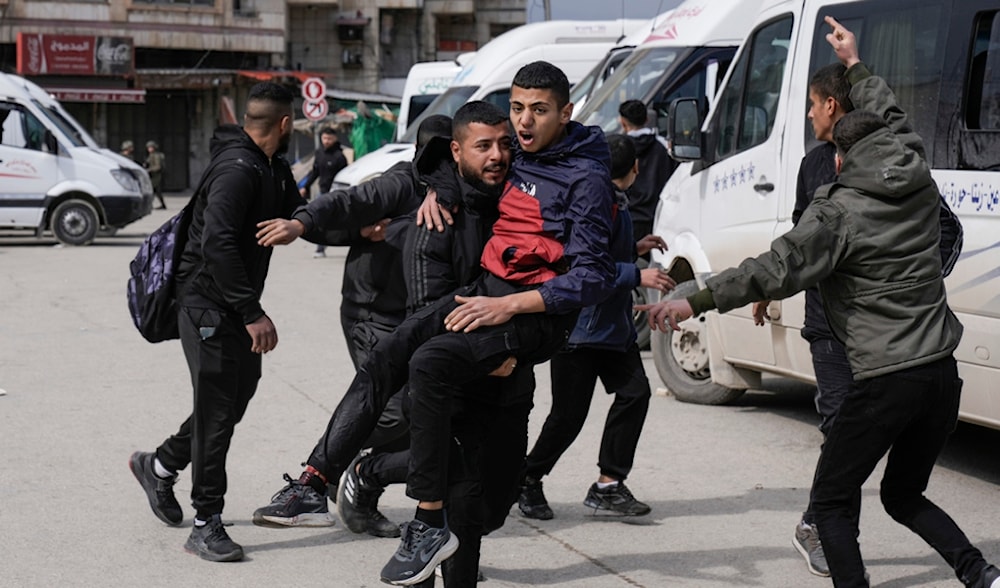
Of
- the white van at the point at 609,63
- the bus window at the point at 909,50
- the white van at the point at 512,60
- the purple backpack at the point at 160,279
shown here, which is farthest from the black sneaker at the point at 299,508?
the white van at the point at 512,60

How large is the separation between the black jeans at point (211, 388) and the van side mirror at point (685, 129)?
3702 mm

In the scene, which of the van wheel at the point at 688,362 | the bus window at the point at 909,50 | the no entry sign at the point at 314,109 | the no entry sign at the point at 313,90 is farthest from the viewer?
the no entry sign at the point at 314,109

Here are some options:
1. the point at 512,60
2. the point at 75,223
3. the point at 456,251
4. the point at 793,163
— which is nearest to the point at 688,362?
the point at 793,163

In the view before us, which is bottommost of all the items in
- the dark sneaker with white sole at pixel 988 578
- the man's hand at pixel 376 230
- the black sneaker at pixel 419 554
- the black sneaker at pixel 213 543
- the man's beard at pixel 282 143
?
the black sneaker at pixel 213 543

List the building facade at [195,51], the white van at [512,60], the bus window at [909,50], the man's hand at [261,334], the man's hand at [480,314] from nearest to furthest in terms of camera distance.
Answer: the man's hand at [480,314]
the man's hand at [261,334]
the bus window at [909,50]
the white van at [512,60]
the building facade at [195,51]

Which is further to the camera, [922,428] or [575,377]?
[575,377]

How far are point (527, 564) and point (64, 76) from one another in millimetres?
38558

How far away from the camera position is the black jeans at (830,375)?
5.51 meters

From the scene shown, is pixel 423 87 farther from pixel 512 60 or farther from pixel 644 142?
pixel 644 142

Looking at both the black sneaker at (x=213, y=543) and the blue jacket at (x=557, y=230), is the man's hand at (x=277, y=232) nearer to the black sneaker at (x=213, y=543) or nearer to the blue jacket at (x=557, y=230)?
the blue jacket at (x=557, y=230)

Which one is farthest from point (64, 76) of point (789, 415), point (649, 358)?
point (789, 415)

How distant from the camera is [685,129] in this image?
8.62m

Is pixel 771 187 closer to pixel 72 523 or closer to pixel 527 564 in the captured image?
pixel 527 564

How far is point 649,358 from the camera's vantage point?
11.5m
